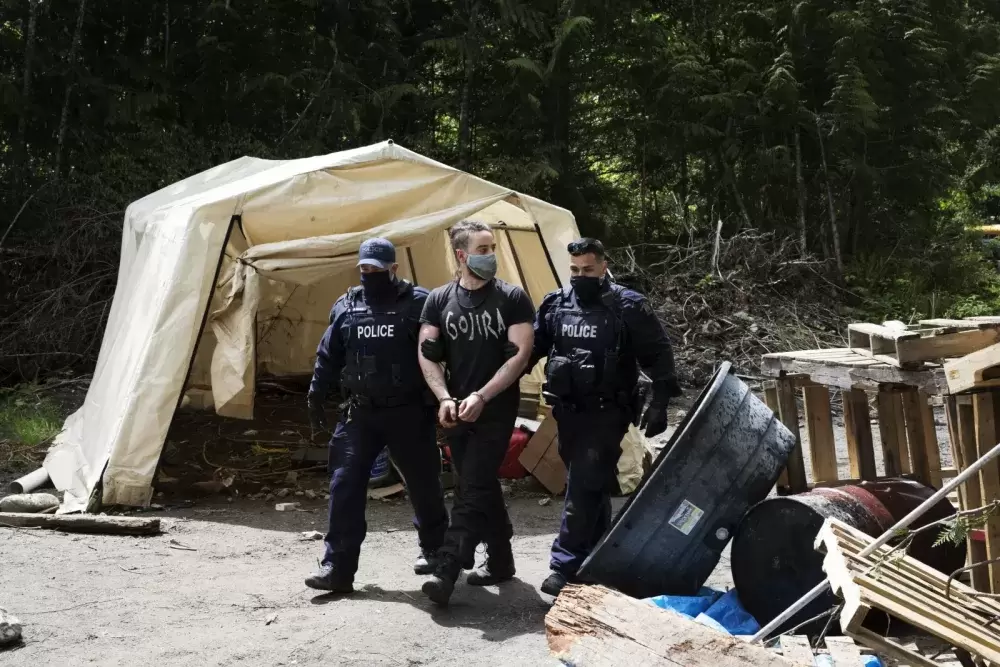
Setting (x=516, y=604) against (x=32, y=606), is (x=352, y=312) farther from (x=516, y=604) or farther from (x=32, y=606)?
(x=32, y=606)

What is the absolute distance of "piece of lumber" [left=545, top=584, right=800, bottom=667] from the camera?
348cm

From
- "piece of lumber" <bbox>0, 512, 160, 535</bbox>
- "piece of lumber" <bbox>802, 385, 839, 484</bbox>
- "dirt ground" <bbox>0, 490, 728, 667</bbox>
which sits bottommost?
"dirt ground" <bbox>0, 490, 728, 667</bbox>

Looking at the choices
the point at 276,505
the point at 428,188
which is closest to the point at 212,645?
the point at 276,505

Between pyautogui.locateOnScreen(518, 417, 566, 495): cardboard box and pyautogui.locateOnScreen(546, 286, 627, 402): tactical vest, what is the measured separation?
262 centimetres

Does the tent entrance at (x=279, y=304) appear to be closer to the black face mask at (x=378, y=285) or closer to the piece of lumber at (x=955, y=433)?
the black face mask at (x=378, y=285)

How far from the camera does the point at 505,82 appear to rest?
48.1 ft

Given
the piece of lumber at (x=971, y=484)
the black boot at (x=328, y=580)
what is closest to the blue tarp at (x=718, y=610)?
the piece of lumber at (x=971, y=484)

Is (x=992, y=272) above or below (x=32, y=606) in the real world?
above

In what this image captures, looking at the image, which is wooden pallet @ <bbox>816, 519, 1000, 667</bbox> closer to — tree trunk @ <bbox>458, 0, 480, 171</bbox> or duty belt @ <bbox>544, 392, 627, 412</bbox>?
duty belt @ <bbox>544, 392, 627, 412</bbox>

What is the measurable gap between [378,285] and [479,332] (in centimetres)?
66

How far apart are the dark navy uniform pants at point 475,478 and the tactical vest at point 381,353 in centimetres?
35

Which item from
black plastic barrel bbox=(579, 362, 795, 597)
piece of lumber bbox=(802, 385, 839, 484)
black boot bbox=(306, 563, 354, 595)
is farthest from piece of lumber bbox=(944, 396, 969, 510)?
black boot bbox=(306, 563, 354, 595)

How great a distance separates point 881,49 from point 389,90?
23.4 feet

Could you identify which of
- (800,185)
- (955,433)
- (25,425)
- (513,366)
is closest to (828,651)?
(955,433)
